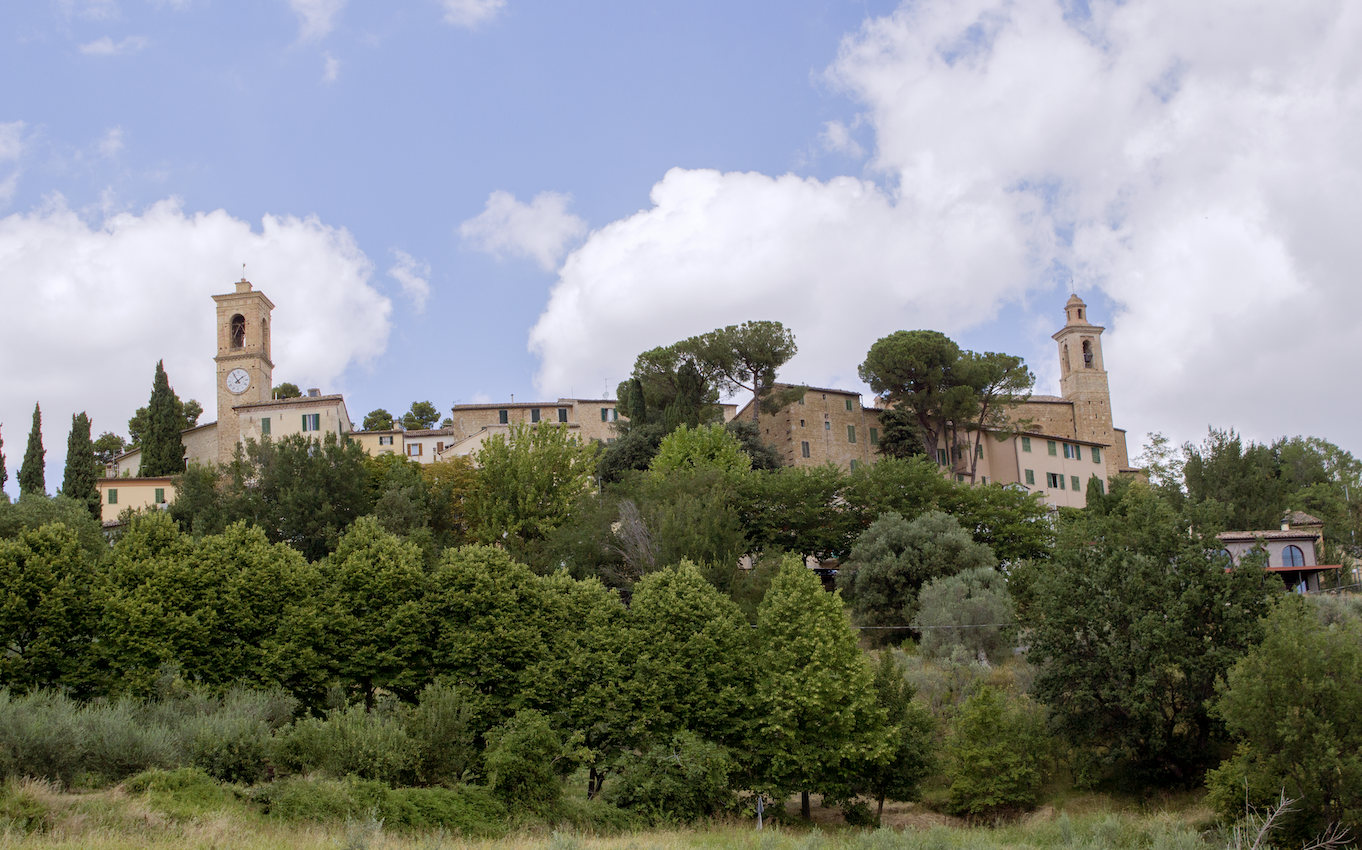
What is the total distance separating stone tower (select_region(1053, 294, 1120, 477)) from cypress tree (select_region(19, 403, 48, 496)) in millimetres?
67432

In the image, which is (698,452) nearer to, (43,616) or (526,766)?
(526,766)

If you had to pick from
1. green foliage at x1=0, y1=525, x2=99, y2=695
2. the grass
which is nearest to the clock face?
green foliage at x1=0, y1=525, x2=99, y2=695

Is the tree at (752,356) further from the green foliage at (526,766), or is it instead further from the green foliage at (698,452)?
the green foliage at (526,766)

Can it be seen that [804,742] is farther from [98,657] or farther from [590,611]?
[98,657]

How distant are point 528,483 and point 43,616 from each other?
78.6 ft

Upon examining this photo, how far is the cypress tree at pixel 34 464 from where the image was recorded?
53031 mm

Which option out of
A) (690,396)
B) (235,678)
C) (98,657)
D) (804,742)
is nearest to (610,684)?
(804,742)

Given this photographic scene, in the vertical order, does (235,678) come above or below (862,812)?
above

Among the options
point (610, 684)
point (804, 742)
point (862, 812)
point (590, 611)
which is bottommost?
point (862, 812)

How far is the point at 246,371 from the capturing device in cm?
6309

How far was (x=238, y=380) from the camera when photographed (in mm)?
62938

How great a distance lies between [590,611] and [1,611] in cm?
1371

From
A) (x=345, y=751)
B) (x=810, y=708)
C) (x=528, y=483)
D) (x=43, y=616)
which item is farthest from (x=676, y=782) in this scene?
(x=528, y=483)

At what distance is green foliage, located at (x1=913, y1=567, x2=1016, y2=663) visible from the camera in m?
33.5
